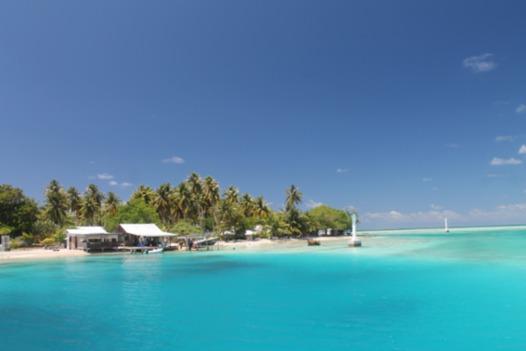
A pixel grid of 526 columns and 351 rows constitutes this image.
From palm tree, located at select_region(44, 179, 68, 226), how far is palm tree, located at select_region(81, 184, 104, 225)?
4028mm

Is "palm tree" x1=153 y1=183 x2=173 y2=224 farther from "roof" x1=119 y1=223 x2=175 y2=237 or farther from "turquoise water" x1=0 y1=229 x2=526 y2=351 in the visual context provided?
"turquoise water" x1=0 y1=229 x2=526 y2=351

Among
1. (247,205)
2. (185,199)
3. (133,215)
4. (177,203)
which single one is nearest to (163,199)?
(177,203)

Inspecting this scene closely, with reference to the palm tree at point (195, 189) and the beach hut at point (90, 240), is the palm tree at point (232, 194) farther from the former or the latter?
the beach hut at point (90, 240)

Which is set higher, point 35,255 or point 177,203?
point 177,203

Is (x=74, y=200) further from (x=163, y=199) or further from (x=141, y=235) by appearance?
(x=141, y=235)

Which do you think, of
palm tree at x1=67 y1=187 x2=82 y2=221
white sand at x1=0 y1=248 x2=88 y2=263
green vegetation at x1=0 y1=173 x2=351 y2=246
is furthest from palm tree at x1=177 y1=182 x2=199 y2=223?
white sand at x1=0 y1=248 x2=88 y2=263

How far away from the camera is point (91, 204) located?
76125mm

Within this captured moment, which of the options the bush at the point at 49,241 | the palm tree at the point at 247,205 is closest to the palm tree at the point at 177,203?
the palm tree at the point at 247,205

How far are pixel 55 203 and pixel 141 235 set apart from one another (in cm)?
2533

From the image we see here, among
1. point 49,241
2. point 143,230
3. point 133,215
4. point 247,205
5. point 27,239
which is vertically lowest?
point 49,241

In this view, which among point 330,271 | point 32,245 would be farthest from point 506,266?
point 32,245

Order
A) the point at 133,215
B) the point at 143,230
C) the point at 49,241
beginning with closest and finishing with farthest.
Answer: the point at 143,230 → the point at 49,241 → the point at 133,215

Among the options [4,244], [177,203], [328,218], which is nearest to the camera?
[4,244]

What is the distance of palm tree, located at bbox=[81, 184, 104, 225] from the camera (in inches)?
2995
